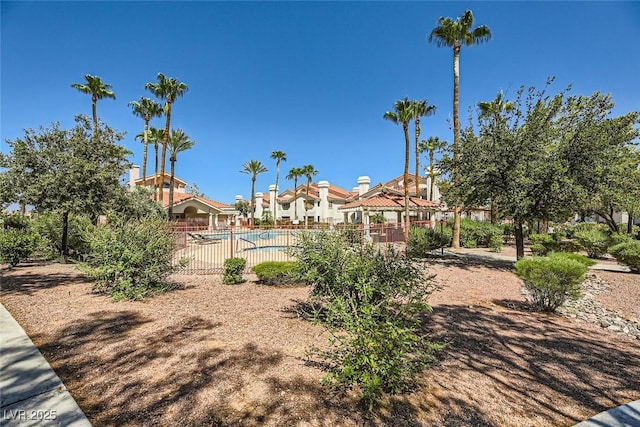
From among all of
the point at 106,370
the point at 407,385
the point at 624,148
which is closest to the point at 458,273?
the point at 624,148

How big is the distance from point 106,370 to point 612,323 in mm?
9327

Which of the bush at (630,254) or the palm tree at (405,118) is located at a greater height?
the palm tree at (405,118)

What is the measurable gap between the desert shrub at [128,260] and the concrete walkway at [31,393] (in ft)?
10.1

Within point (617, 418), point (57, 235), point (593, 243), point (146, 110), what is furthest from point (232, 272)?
point (146, 110)

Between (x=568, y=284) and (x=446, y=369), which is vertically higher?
(x=568, y=284)

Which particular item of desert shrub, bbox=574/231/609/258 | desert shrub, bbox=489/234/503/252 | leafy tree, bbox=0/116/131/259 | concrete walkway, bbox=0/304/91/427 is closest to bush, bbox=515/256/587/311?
concrete walkway, bbox=0/304/91/427

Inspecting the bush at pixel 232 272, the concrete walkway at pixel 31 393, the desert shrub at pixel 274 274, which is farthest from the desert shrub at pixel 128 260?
the concrete walkway at pixel 31 393

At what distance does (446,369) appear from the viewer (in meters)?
4.14

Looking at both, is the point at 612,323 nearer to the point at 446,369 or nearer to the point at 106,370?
the point at 446,369

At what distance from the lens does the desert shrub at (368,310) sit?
323 centimetres

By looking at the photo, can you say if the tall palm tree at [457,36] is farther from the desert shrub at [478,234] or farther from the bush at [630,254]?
the bush at [630,254]

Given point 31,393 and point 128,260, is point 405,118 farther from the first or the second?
point 31,393

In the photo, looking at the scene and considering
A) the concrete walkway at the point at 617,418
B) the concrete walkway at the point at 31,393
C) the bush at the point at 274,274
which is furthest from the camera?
the bush at the point at 274,274

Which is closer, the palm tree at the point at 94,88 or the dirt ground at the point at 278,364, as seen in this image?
the dirt ground at the point at 278,364
